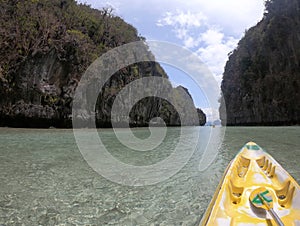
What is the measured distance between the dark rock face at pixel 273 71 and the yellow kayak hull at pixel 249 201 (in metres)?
33.6

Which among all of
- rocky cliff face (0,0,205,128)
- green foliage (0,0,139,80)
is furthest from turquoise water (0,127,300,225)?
green foliage (0,0,139,80)

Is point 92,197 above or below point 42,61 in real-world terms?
below

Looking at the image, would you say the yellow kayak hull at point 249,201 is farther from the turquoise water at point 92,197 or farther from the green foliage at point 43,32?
the green foliage at point 43,32

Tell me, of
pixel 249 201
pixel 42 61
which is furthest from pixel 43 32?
pixel 249 201

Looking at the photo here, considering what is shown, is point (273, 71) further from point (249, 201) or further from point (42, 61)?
point (249, 201)

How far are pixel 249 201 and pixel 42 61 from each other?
71.0 feet

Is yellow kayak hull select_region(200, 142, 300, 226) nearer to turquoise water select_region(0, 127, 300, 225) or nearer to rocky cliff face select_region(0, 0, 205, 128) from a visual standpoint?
turquoise water select_region(0, 127, 300, 225)

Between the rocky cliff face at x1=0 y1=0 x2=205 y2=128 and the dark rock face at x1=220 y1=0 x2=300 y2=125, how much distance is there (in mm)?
25534

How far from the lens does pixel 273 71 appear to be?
38594 mm

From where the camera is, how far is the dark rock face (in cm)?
3312

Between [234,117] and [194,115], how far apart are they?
20627 mm

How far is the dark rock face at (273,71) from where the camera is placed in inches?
1304

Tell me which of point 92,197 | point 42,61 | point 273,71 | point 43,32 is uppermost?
point 273,71

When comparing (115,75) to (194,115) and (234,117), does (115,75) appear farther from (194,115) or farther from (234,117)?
(194,115)
